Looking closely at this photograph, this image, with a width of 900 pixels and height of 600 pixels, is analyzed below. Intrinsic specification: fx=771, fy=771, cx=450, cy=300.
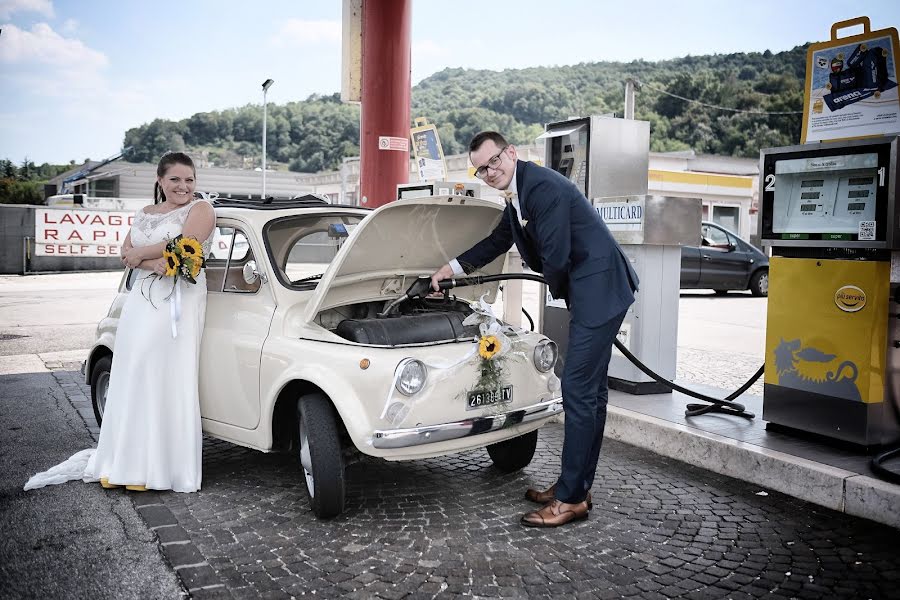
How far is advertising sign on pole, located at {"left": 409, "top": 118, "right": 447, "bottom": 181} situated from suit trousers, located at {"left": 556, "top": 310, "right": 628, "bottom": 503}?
8163 millimetres

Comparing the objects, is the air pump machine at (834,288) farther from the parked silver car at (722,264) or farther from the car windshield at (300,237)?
the parked silver car at (722,264)

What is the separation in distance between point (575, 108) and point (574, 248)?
61372 mm

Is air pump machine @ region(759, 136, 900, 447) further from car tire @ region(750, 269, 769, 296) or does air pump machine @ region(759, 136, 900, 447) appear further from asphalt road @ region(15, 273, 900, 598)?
car tire @ region(750, 269, 769, 296)

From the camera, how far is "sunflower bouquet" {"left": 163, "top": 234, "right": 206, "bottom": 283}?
4598 millimetres

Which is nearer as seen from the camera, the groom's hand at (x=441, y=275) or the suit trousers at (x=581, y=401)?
the suit trousers at (x=581, y=401)

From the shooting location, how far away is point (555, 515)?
4.07 m

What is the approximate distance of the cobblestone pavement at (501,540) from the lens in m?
3.36

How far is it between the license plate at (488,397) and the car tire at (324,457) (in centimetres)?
73

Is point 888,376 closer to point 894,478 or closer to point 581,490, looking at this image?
point 894,478

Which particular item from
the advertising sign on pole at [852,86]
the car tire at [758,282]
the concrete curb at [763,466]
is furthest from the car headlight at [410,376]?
the car tire at [758,282]

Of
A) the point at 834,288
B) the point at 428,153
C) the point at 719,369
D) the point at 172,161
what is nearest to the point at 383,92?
the point at 428,153

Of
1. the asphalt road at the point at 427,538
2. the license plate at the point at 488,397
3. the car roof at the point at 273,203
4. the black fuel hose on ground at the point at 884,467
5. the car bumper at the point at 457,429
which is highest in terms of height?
the car roof at the point at 273,203

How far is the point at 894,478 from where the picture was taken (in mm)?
4180

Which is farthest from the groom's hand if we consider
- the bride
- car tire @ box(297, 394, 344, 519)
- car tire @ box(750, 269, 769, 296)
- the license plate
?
car tire @ box(750, 269, 769, 296)
